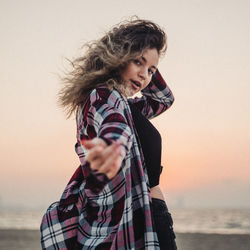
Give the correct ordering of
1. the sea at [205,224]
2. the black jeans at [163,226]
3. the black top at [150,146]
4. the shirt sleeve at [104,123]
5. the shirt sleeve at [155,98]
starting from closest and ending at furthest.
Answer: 1. the shirt sleeve at [104,123]
2. the black jeans at [163,226]
3. the black top at [150,146]
4. the shirt sleeve at [155,98]
5. the sea at [205,224]

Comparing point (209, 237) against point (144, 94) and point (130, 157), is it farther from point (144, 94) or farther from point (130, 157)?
point (130, 157)

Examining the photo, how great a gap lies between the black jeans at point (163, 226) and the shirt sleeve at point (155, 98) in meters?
1.19

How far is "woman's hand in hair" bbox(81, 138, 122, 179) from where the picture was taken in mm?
1390

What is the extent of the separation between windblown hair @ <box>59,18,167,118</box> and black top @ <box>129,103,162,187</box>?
0.23 m

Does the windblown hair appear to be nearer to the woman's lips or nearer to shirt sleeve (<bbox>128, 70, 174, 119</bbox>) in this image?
the woman's lips

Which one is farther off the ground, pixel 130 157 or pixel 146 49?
pixel 146 49

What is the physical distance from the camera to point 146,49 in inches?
98.7

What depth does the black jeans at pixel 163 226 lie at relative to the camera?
7.05 feet

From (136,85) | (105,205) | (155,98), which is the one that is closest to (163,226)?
(105,205)

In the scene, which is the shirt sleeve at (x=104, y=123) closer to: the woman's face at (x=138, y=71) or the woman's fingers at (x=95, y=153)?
the woman's fingers at (x=95, y=153)

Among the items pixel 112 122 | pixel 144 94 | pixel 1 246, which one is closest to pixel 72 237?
pixel 112 122

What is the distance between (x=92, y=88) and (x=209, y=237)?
7.46 meters

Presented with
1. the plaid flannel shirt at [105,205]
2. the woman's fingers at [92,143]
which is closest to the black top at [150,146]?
the plaid flannel shirt at [105,205]

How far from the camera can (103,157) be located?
4.58 feet
